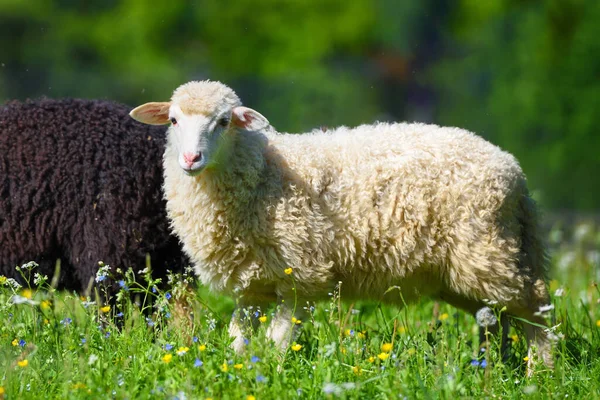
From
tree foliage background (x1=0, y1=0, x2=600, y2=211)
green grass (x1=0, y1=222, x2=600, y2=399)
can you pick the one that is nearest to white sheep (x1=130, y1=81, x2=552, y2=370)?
green grass (x1=0, y1=222, x2=600, y2=399)

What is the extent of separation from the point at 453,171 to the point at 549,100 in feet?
31.1

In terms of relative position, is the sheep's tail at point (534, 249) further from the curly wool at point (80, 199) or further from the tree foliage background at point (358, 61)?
the tree foliage background at point (358, 61)

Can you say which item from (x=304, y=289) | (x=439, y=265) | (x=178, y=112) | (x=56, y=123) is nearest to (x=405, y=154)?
(x=439, y=265)

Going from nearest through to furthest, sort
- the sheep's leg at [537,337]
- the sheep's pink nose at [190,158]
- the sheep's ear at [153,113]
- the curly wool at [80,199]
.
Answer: the sheep's pink nose at [190,158] < the sheep's ear at [153,113] < the sheep's leg at [537,337] < the curly wool at [80,199]

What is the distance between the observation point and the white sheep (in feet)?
15.0

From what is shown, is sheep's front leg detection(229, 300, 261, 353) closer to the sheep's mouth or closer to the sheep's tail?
the sheep's mouth

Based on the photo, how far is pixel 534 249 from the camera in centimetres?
498

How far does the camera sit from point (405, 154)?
4773 millimetres

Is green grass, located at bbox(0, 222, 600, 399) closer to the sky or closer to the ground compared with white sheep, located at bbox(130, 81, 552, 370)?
closer to the ground

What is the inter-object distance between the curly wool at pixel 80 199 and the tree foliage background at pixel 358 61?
4302 mm

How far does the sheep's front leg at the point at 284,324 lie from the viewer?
4473 millimetres

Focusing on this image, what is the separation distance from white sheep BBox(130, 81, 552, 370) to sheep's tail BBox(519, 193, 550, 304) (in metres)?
0.07

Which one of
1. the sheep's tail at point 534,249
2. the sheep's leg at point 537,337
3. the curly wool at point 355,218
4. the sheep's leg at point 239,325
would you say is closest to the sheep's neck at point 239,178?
the curly wool at point 355,218

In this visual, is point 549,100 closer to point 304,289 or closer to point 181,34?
point 304,289
